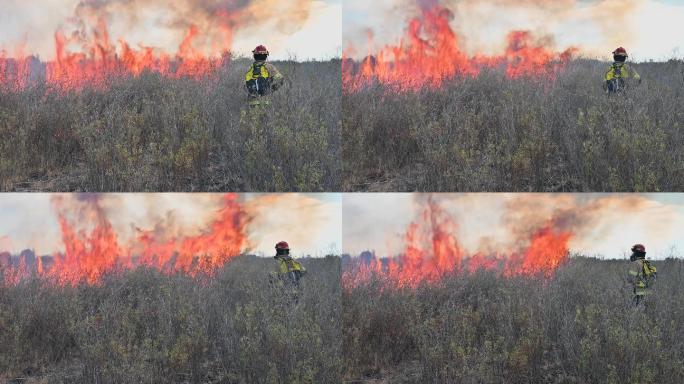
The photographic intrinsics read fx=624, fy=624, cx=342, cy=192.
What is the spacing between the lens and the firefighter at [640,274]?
6672mm

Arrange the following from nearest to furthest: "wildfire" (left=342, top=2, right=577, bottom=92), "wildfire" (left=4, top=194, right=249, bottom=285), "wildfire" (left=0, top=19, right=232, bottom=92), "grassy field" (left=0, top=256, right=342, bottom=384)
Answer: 1. "grassy field" (left=0, top=256, right=342, bottom=384)
2. "wildfire" (left=4, top=194, right=249, bottom=285)
3. "wildfire" (left=342, top=2, right=577, bottom=92)
4. "wildfire" (left=0, top=19, right=232, bottom=92)

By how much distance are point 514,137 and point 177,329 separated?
4217 mm

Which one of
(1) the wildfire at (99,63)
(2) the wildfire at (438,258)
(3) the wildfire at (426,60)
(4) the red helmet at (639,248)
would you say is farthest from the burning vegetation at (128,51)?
(4) the red helmet at (639,248)

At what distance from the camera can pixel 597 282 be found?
21.7 ft

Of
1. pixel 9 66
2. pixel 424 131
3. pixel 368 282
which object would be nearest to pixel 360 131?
pixel 424 131

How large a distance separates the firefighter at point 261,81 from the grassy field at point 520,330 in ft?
8.26

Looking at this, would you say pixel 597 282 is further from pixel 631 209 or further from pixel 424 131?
pixel 424 131

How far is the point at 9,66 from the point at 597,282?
7442 mm

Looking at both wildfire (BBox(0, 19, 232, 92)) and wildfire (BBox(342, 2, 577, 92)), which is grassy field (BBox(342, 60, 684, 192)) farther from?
wildfire (BBox(0, 19, 232, 92))

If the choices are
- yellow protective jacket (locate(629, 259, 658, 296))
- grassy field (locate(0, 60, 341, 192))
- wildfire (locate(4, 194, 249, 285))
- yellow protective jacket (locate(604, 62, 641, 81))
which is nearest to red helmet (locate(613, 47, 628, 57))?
yellow protective jacket (locate(604, 62, 641, 81))

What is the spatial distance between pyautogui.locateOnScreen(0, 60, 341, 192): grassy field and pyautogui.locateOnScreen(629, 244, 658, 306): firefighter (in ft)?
11.0

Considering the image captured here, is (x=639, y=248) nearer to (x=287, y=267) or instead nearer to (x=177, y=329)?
(x=287, y=267)

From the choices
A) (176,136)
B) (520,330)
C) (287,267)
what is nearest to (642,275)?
(520,330)

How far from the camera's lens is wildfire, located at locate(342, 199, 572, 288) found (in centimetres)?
678
